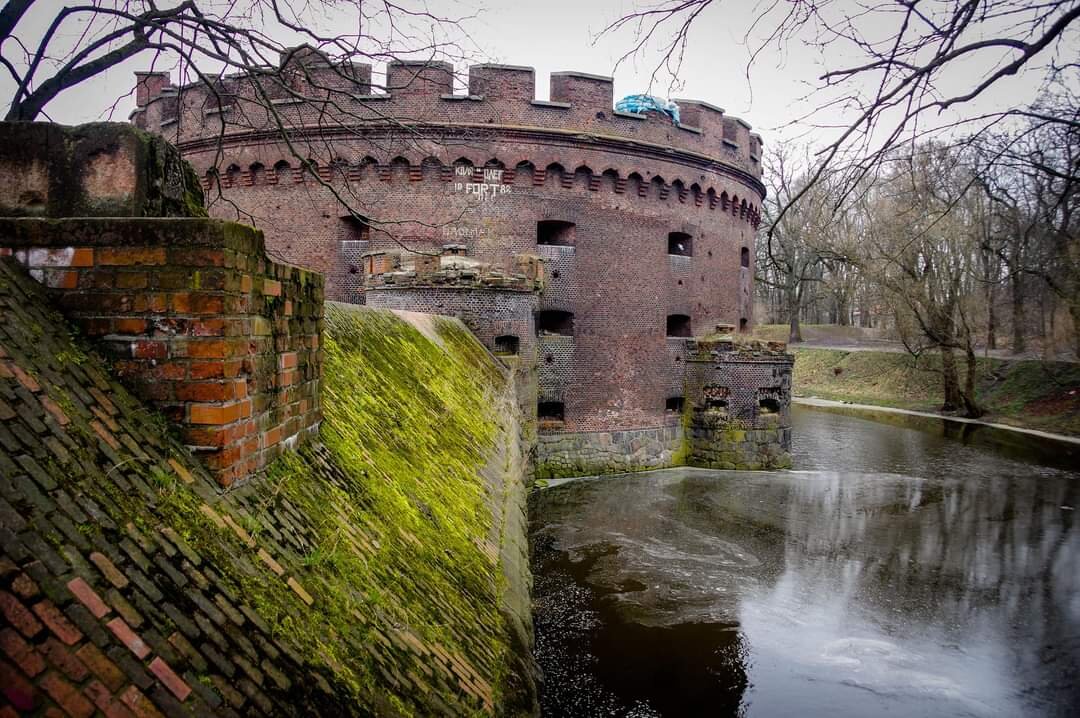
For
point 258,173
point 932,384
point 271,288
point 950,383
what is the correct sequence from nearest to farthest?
point 271,288, point 258,173, point 950,383, point 932,384

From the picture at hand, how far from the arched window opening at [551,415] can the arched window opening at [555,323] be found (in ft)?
5.27

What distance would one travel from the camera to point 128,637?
1559 millimetres

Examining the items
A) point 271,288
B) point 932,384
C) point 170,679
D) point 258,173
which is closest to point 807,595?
point 271,288

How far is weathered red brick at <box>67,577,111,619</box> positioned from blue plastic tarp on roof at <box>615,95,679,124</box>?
16030mm

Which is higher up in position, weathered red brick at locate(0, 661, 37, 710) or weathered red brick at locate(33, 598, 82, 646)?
weathered red brick at locate(33, 598, 82, 646)

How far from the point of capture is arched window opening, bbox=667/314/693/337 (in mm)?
17094

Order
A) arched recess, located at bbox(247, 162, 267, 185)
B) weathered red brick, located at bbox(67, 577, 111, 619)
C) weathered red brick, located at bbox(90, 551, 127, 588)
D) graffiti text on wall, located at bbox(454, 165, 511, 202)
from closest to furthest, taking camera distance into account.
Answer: weathered red brick, located at bbox(67, 577, 111, 619) → weathered red brick, located at bbox(90, 551, 127, 588) → graffiti text on wall, located at bbox(454, 165, 511, 202) → arched recess, located at bbox(247, 162, 267, 185)

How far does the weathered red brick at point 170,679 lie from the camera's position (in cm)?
156

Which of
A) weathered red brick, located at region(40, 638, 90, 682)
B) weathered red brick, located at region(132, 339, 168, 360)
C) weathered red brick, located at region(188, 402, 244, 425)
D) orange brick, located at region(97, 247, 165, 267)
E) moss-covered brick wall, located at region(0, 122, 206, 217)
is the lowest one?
weathered red brick, located at region(40, 638, 90, 682)

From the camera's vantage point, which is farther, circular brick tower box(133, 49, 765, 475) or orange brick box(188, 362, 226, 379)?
circular brick tower box(133, 49, 765, 475)

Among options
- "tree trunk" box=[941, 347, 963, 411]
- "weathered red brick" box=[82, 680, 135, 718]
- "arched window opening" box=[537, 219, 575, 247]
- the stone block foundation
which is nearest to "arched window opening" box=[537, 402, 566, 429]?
the stone block foundation

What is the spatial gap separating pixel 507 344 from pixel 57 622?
11.3 meters

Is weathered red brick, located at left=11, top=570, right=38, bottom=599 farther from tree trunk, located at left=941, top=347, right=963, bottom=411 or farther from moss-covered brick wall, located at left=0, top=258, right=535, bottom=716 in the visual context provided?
tree trunk, located at left=941, top=347, right=963, bottom=411

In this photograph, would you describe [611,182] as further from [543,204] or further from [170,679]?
[170,679]
